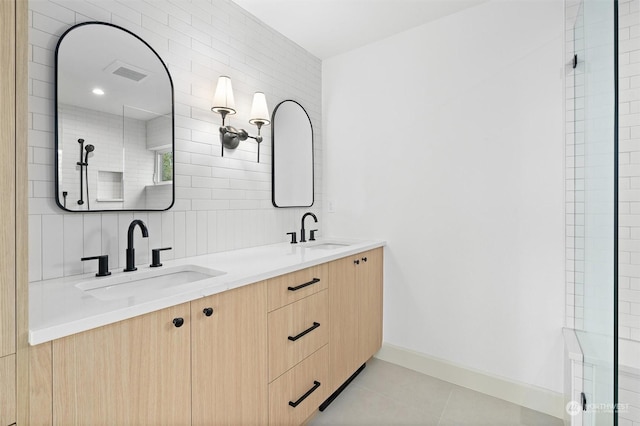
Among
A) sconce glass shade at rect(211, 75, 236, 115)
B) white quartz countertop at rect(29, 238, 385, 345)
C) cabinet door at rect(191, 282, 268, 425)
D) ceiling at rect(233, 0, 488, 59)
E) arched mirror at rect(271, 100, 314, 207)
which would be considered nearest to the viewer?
white quartz countertop at rect(29, 238, 385, 345)

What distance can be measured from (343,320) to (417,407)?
682mm

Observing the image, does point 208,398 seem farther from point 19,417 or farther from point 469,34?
point 469,34

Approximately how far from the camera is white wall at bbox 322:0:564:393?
6.27 ft

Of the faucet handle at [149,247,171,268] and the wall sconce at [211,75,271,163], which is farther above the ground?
the wall sconce at [211,75,271,163]

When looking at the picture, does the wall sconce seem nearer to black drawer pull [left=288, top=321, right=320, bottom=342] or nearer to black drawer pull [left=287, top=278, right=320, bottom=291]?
black drawer pull [left=287, top=278, right=320, bottom=291]

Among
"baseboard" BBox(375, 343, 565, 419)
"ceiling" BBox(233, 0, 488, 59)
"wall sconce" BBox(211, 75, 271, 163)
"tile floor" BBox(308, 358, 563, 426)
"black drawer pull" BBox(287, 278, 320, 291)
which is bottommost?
"tile floor" BBox(308, 358, 563, 426)

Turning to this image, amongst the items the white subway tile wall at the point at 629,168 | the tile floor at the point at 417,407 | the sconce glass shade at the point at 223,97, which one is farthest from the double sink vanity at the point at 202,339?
the white subway tile wall at the point at 629,168

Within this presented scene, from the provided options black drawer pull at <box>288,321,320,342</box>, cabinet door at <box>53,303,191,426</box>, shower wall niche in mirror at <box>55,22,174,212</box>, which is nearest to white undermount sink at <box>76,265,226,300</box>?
cabinet door at <box>53,303,191,426</box>

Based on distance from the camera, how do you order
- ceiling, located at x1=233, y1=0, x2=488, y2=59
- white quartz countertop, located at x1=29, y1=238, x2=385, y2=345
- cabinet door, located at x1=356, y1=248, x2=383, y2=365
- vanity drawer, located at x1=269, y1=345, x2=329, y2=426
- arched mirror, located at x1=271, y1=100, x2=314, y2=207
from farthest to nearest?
arched mirror, located at x1=271, y1=100, x2=314, y2=207, cabinet door, located at x1=356, y1=248, x2=383, y2=365, ceiling, located at x1=233, y1=0, x2=488, y2=59, vanity drawer, located at x1=269, y1=345, x2=329, y2=426, white quartz countertop, located at x1=29, y1=238, x2=385, y2=345

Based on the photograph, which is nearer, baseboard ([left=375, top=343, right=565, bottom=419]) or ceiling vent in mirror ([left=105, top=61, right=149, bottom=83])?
ceiling vent in mirror ([left=105, top=61, right=149, bottom=83])

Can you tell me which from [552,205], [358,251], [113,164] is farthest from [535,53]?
[113,164]

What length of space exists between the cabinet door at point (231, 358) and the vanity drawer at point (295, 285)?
0.21 ft

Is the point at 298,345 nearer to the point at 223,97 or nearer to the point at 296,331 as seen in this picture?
the point at 296,331
